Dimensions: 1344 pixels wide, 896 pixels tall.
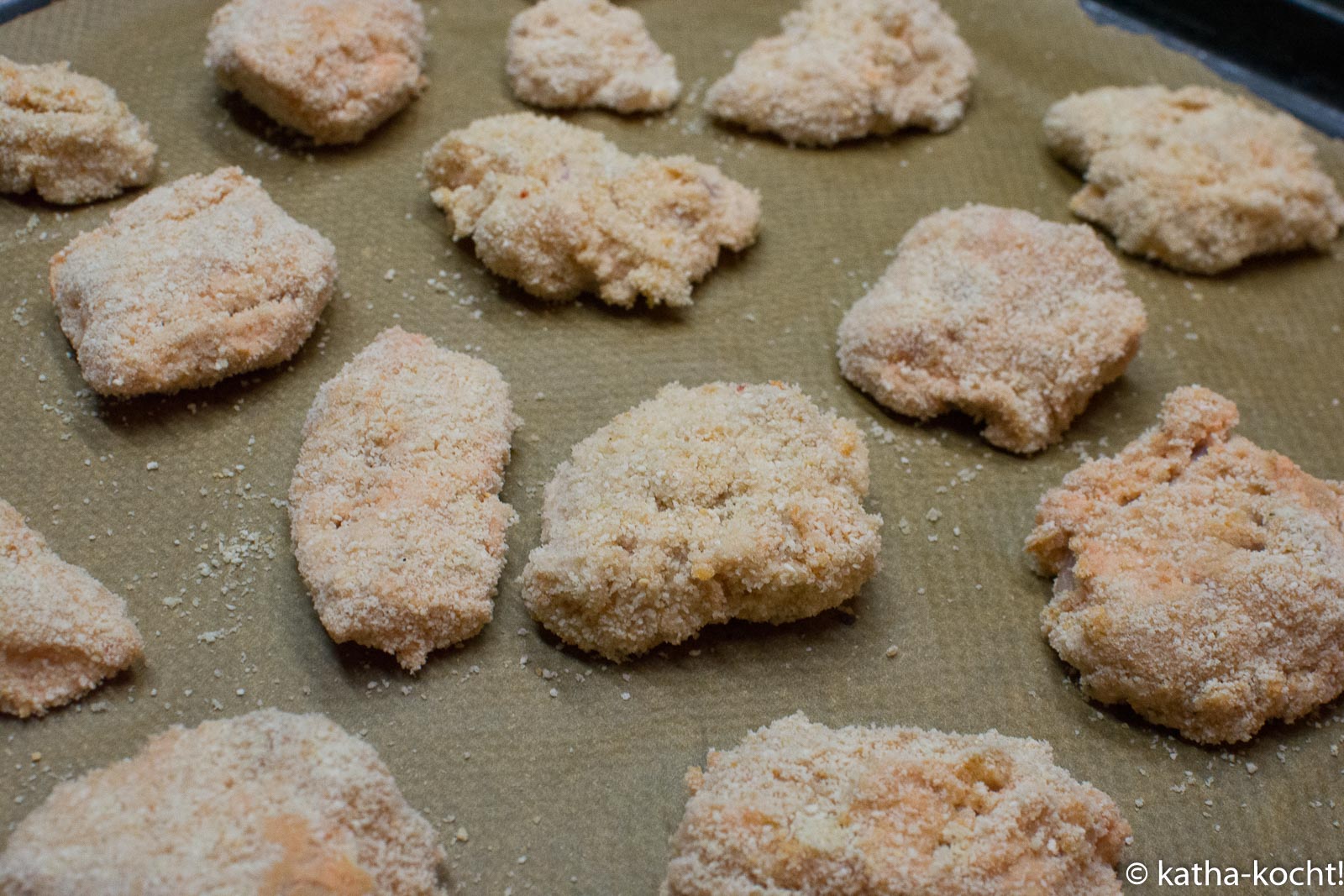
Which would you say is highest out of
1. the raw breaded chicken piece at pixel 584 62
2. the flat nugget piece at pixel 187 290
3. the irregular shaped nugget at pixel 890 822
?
the raw breaded chicken piece at pixel 584 62

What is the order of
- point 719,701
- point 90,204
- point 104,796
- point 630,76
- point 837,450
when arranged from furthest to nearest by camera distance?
point 630,76 < point 90,204 < point 837,450 < point 719,701 < point 104,796

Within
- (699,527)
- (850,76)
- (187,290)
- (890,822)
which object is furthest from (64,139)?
(890,822)

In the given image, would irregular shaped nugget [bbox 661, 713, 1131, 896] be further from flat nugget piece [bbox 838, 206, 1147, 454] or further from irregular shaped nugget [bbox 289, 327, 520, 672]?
flat nugget piece [bbox 838, 206, 1147, 454]

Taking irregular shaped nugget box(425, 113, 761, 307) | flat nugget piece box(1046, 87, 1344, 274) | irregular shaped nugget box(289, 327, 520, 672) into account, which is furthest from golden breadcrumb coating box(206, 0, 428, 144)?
flat nugget piece box(1046, 87, 1344, 274)

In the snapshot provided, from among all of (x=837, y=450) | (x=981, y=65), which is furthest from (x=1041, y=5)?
(x=837, y=450)

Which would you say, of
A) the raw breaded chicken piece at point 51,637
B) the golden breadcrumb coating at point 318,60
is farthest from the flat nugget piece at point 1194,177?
the raw breaded chicken piece at point 51,637

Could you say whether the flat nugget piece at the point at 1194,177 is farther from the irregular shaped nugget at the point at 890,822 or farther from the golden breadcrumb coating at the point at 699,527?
the irregular shaped nugget at the point at 890,822

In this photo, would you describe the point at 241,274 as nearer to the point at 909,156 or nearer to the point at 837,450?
the point at 837,450
